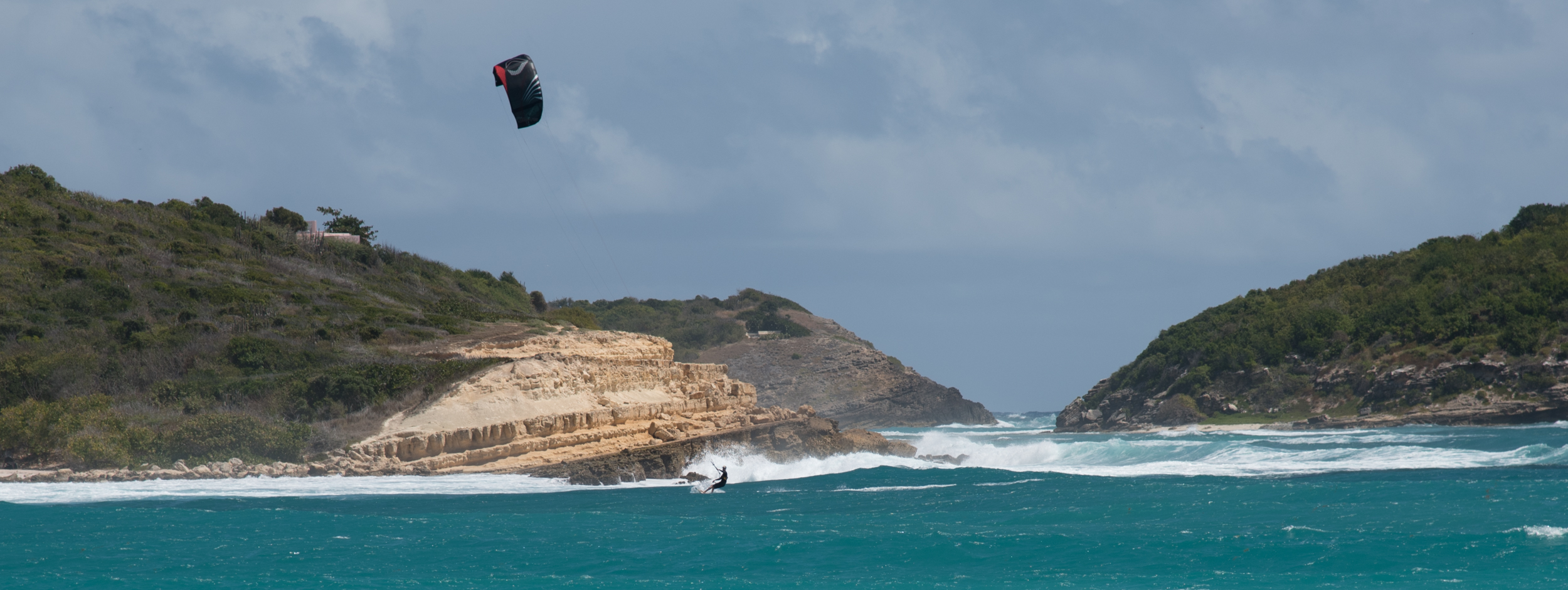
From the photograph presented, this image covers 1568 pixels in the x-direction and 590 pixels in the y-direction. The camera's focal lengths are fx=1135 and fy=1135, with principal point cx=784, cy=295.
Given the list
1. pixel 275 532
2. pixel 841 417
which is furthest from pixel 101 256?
pixel 841 417

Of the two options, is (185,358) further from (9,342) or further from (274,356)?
(9,342)

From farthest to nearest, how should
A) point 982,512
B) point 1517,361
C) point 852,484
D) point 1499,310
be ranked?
point 1499,310, point 1517,361, point 852,484, point 982,512

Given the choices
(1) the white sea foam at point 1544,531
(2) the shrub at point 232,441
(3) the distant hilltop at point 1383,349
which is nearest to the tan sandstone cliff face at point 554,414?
(2) the shrub at point 232,441

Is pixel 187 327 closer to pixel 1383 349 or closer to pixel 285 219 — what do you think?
pixel 285 219

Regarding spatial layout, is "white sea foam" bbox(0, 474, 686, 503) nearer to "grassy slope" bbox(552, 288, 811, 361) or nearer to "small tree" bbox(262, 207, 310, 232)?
"small tree" bbox(262, 207, 310, 232)

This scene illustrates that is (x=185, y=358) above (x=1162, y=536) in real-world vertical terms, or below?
above

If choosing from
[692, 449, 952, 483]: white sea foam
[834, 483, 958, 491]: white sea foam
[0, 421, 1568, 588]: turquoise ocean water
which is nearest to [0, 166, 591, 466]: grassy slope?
[0, 421, 1568, 588]: turquoise ocean water
